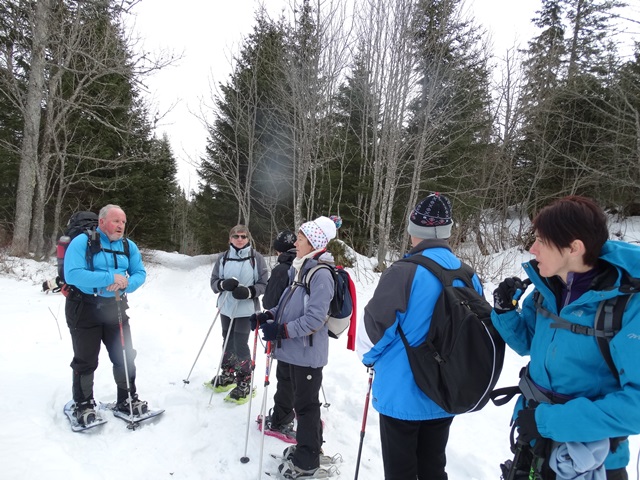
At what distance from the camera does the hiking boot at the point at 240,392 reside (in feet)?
13.3

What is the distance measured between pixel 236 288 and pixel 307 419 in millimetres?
1753

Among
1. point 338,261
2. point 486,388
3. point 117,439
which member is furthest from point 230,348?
point 338,261

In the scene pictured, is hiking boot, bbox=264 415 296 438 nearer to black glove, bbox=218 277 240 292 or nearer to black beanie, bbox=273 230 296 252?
black glove, bbox=218 277 240 292

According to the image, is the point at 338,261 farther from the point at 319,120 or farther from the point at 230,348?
the point at 230,348

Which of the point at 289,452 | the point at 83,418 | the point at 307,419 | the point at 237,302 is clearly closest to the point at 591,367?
the point at 307,419

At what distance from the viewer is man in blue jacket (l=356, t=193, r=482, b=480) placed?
1.93 metres

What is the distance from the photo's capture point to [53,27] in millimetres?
11195

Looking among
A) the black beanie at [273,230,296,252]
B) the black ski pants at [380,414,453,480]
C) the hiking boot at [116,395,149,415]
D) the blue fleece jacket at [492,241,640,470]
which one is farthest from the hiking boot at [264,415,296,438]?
the blue fleece jacket at [492,241,640,470]

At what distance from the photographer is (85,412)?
3.36m

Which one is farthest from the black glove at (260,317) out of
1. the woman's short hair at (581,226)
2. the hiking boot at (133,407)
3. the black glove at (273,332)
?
the woman's short hair at (581,226)

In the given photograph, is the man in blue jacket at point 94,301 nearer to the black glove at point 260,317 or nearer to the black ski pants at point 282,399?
the black glove at point 260,317

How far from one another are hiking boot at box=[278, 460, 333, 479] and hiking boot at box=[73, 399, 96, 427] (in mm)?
1895

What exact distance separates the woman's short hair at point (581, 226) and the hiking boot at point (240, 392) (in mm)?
3599

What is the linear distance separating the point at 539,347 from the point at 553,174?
16765 mm
